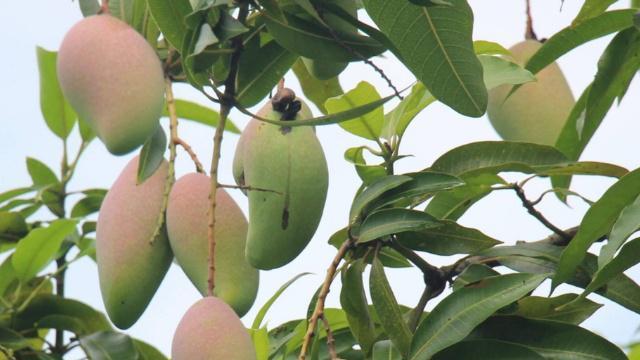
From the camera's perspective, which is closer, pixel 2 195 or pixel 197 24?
pixel 197 24

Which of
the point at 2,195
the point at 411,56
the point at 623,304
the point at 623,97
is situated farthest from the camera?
the point at 2,195

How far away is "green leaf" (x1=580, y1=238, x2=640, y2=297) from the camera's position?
0.81 metres

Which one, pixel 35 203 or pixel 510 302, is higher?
pixel 35 203

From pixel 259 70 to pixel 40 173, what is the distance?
93cm

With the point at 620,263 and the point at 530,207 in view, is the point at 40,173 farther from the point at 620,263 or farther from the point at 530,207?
the point at 620,263

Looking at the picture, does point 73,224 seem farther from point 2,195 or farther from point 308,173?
point 308,173

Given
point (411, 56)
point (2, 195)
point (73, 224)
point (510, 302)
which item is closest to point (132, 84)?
point (411, 56)

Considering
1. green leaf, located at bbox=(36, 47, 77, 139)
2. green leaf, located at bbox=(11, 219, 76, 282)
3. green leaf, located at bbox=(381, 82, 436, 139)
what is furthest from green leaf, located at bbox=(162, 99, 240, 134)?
green leaf, located at bbox=(381, 82, 436, 139)

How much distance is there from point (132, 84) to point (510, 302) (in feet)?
0.99

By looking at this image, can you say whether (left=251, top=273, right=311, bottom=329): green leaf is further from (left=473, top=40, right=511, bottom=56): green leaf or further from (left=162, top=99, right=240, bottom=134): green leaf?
(left=162, top=99, right=240, bottom=134): green leaf

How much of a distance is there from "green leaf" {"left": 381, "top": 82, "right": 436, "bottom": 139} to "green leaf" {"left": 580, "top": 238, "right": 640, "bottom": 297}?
0.88ft

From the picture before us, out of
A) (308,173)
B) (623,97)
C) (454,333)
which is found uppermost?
(623,97)

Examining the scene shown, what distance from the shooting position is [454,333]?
84 centimetres

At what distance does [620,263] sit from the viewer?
2.69 feet
